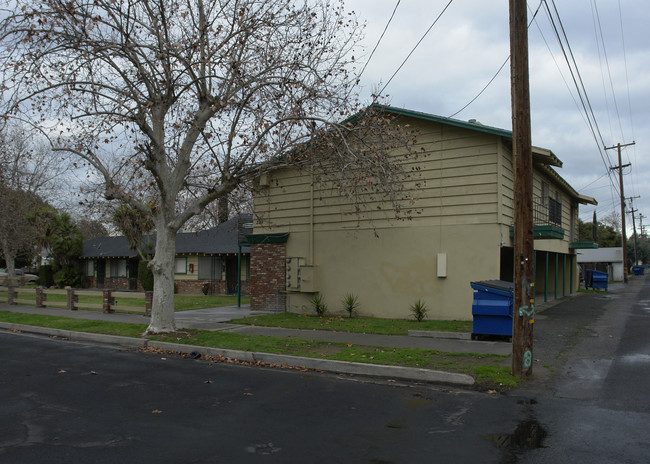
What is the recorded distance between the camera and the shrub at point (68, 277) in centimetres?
3738

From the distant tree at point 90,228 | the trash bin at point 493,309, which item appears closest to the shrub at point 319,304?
the trash bin at point 493,309

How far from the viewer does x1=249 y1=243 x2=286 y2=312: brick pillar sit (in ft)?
61.5

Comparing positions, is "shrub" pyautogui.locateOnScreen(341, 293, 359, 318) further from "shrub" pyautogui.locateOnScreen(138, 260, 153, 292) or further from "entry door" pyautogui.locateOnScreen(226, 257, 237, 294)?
"shrub" pyautogui.locateOnScreen(138, 260, 153, 292)

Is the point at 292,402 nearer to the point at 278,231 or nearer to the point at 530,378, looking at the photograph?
the point at 530,378

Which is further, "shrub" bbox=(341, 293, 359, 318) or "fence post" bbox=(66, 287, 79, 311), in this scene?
"fence post" bbox=(66, 287, 79, 311)

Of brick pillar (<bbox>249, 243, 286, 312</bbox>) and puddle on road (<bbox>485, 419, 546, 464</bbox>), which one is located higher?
brick pillar (<bbox>249, 243, 286, 312</bbox>)

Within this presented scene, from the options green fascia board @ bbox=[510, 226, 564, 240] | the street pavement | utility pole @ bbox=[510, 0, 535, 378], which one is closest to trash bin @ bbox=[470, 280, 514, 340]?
the street pavement

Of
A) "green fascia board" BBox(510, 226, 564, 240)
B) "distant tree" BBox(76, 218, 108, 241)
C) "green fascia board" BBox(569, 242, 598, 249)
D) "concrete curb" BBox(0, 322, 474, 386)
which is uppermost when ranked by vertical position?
"distant tree" BBox(76, 218, 108, 241)

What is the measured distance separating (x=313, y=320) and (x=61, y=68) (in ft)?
31.8

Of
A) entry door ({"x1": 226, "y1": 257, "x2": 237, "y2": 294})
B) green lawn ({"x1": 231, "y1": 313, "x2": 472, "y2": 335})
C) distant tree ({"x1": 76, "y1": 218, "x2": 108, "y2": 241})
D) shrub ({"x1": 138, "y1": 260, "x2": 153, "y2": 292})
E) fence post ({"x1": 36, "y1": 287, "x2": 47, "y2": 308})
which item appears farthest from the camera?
distant tree ({"x1": 76, "y1": 218, "x2": 108, "y2": 241})

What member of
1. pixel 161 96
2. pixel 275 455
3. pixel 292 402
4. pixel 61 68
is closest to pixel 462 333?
pixel 292 402

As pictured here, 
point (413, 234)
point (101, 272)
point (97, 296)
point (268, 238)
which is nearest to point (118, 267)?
point (101, 272)

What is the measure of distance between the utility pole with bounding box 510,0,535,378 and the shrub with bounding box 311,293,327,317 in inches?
384

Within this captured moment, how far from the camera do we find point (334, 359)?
9.82 meters
